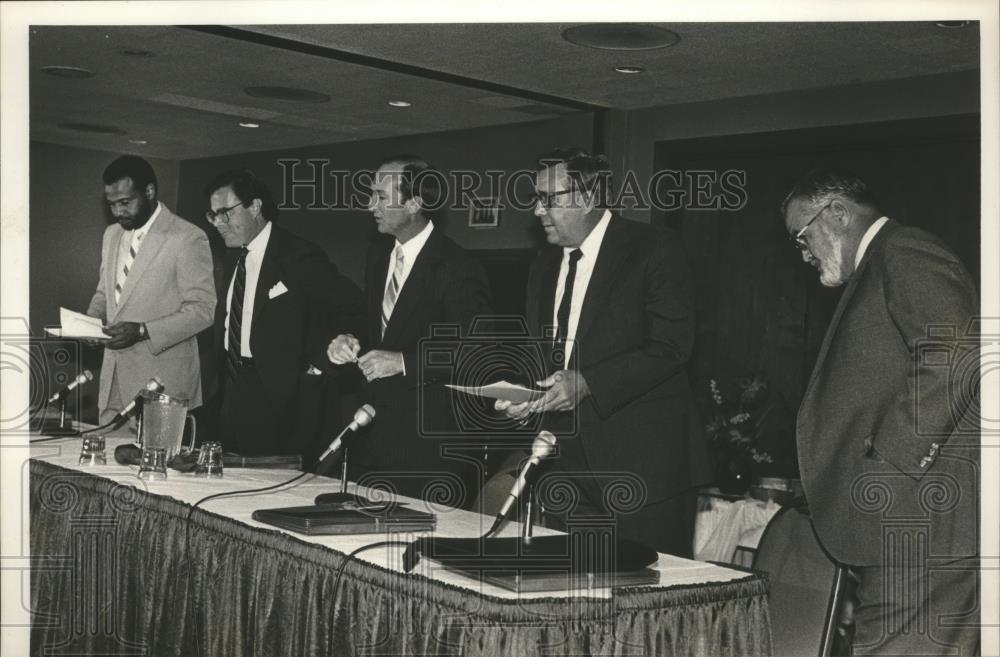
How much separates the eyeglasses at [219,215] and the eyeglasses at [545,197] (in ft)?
3.58

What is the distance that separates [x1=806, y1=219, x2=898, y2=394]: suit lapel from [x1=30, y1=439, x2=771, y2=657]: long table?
1078 mm

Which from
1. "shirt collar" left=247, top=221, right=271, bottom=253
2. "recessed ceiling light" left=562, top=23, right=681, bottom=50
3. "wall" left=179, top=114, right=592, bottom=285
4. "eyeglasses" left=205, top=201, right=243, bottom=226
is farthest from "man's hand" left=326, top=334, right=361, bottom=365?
"recessed ceiling light" left=562, top=23, right=681, bottom=50

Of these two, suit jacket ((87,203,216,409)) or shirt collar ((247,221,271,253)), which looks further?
shirt collar ((247,221,271,253))

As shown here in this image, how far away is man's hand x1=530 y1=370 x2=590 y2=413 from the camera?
371cm

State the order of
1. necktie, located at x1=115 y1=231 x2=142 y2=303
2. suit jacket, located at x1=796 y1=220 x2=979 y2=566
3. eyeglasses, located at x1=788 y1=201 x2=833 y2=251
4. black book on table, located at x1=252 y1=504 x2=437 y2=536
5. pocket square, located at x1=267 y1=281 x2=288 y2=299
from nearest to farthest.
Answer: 1. black book on table, located at x1=252 y1=504 x2=437 y2=536
2. suit jacket, located at x1=796 y1=220 x2=979 y2=566
3. eyeglasses, located at x1=788 y1=201 x2=833 y2=251
4. necktie, located at x1=115 y1=231 x2=142 y2=303
5. pocket square, located at x1=267 y1=281 x2=288 y2=299

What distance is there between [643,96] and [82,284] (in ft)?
6.51

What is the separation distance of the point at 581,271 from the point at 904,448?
3.96 feet

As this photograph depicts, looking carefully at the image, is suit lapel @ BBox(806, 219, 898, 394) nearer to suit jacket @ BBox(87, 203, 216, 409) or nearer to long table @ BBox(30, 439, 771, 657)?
long table @ BBox(30, 439, 771, 657)

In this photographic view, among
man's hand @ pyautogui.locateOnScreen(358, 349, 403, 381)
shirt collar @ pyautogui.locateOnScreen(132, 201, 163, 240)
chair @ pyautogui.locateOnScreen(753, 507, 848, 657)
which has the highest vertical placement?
shirt collar @ pyautogui.locateOnScreen(132, 201, 163, 240)

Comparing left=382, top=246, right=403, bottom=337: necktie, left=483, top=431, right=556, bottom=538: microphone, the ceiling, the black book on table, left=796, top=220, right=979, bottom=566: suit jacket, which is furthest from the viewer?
left=382, top=246, right=403, bottom=337: necktie

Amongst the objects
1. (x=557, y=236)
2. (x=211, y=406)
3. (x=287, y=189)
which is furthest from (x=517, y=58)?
(x=211, y=406)

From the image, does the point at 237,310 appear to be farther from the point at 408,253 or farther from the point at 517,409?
the point at 517,409

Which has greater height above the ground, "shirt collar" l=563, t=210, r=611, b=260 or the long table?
"shirt collar" l=563, t=210, r=611, b=260

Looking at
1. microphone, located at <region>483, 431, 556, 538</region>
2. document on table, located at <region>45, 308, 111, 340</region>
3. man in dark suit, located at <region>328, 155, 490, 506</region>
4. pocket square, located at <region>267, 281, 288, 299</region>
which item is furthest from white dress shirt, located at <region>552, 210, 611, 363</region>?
document on table, located at <region>45, 308, 111, 340</region>
